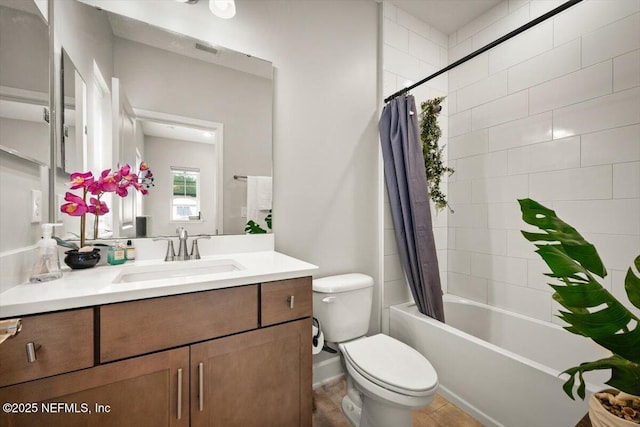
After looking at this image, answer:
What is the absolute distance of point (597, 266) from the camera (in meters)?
0.56

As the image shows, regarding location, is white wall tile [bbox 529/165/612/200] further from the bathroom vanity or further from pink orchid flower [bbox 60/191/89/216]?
pink orchid flower [bbox 60/191/89/216]

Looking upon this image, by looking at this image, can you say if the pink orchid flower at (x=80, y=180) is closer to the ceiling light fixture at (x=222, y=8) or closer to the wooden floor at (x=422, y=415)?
the ceiling light fixture at (x=222, y=8)

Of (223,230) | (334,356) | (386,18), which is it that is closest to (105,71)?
(223,230)

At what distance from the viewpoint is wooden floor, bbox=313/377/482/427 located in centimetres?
145

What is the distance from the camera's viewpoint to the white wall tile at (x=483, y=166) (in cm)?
198

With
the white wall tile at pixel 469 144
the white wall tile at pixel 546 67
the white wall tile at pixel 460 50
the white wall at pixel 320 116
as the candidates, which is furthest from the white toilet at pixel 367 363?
the white wall tile at pixel 460 50

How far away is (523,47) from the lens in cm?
187

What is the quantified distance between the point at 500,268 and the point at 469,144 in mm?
982

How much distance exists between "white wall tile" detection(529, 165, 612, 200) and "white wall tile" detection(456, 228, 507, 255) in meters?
0.37

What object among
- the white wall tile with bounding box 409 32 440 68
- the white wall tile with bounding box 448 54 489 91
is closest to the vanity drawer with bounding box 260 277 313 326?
the white wall tile with bounding box 409 32 440 68

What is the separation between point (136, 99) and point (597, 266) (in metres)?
1.76

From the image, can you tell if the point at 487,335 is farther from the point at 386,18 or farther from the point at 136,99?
the point at 136,99

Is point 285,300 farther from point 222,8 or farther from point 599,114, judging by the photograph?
point 599,114

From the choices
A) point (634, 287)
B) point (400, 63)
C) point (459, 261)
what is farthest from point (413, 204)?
point (634, 287)
